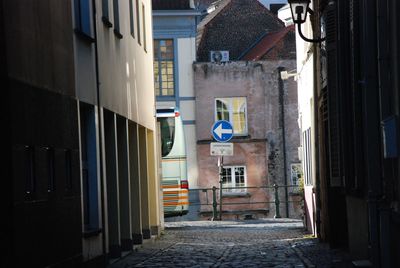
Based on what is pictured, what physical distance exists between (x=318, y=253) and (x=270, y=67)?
1250 inches

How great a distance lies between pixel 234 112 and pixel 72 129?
116 feet

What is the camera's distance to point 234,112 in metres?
49.5

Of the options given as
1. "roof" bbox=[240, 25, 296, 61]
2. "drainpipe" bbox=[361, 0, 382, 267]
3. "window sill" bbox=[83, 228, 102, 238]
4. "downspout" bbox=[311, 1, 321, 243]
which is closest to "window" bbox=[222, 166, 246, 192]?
"roof" bbox=[240, 25, 296, 61]

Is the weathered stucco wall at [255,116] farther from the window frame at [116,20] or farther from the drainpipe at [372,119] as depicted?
the drainpipe at [372,119]

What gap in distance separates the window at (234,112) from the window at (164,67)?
2154 millimetres

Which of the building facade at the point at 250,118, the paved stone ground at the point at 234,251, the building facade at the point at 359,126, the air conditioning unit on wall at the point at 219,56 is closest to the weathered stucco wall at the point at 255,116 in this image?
the building facade at the point at 250,118

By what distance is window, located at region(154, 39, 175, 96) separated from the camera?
48.8 meters

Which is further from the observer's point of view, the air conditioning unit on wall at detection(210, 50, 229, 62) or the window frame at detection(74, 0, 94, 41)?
the air conditioning unit on wall at detection(210, 50, 229, 62)

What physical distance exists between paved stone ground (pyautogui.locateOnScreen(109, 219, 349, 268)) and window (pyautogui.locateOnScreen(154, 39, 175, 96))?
20434 mm

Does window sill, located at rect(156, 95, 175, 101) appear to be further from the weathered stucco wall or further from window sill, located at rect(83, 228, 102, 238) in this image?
window sill, located at rect(83, 228, 102, 238)

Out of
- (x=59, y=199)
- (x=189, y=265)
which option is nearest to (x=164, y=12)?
(x=189, y=265)

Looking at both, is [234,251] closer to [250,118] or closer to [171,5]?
[250,118]

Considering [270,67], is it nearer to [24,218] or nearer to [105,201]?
[105,201]

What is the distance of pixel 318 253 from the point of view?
59.4 feet
